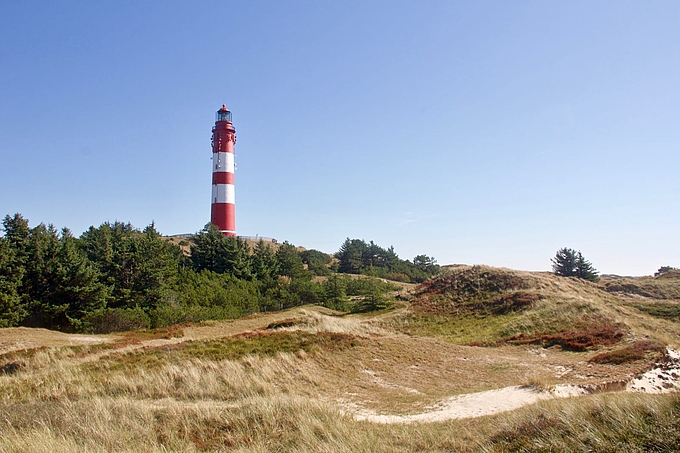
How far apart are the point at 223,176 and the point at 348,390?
1463 inches

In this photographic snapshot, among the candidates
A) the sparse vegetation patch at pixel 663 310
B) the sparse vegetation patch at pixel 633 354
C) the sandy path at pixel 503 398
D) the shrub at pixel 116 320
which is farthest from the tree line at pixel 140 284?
the sandy path at pixel 503 398

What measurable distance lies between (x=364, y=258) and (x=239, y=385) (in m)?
60.0

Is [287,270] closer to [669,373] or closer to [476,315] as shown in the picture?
[476,315]

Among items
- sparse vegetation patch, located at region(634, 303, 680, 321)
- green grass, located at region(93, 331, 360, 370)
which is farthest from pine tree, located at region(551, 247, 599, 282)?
green grass, located at region(93, 331, 360, 370)

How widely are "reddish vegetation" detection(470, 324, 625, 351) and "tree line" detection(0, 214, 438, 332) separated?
16.3 meters

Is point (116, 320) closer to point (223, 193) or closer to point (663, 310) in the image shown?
point (223, 193)

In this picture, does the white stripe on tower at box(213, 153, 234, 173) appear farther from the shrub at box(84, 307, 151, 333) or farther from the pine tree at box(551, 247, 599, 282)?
the pine tree at box(551, 247, 599, 282)

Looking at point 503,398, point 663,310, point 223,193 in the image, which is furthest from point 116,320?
point 663,310

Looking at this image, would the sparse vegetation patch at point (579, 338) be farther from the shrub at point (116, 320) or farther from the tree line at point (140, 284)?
the shrub at point (116, 320)

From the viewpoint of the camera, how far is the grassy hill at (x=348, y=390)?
573cm

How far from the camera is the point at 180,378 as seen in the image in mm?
11250

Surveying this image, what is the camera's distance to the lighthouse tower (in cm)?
4584

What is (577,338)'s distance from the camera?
22.8m

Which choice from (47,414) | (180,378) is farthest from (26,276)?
(47,414)
